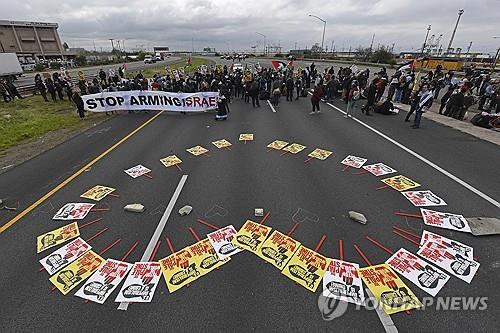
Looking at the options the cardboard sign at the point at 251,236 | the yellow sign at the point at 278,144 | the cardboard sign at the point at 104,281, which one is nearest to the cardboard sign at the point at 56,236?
the cardboard sign at the point at 104,281

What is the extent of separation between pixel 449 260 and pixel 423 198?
2109 millimetres

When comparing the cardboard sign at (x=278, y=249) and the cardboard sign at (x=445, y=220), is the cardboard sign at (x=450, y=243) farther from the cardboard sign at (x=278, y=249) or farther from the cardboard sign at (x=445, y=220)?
the cardboard sign at (x=278, y=249)

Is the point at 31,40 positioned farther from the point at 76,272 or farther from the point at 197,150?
the point at 76,272

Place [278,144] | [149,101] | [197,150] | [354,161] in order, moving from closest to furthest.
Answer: [354,161] → [197,150] → [278,144] → [149,101]

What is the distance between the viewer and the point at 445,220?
203 inches

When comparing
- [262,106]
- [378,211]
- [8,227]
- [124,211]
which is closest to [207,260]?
[124,211]

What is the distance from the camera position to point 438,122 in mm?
12914

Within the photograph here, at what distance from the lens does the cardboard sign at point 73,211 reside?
215 inches

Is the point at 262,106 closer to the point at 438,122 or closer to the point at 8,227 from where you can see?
the point at 438,122

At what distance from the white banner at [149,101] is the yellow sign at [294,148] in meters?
6.71

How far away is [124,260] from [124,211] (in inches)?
64.9

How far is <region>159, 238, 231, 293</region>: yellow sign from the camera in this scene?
3865 millimetres

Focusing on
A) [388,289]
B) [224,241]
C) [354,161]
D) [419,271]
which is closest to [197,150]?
[224,241]

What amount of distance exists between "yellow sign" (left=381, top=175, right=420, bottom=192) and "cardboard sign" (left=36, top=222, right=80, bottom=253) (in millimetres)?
7237
